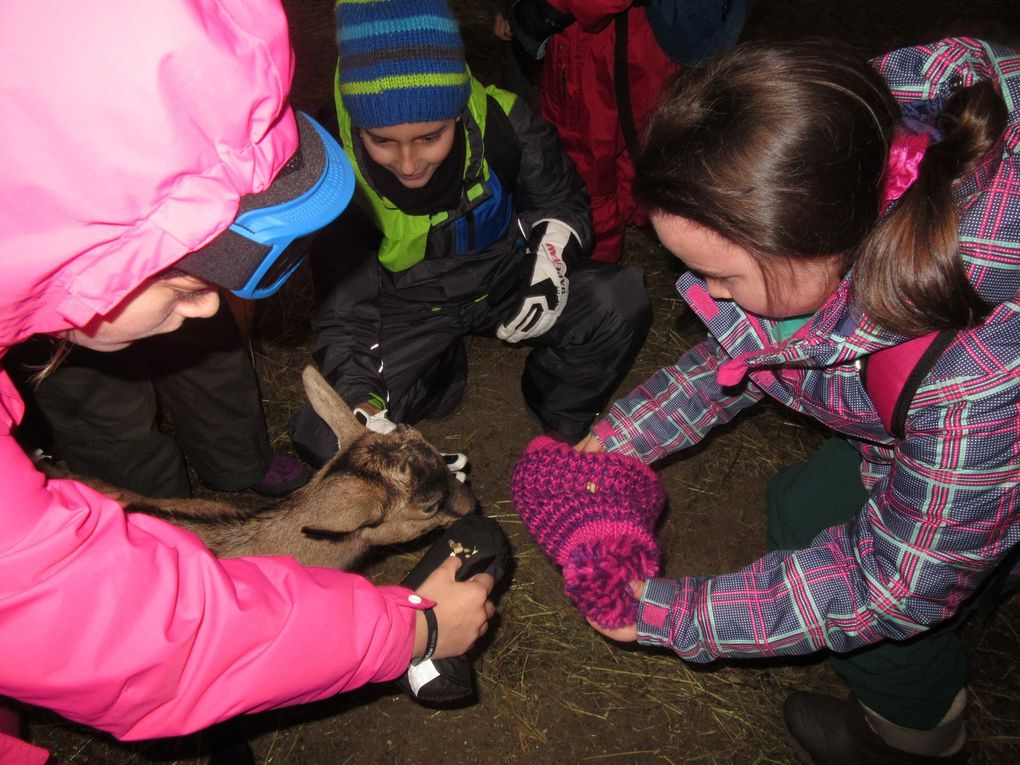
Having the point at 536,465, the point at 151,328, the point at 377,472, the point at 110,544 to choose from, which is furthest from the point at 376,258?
the point at 110,544

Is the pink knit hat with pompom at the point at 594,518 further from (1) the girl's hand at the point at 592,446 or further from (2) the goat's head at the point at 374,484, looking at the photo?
(2) the goat's head at the point at 374,484

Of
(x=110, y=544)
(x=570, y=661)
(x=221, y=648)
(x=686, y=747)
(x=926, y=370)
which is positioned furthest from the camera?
(x=570, y=661)

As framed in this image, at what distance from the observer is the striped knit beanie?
2.58 m

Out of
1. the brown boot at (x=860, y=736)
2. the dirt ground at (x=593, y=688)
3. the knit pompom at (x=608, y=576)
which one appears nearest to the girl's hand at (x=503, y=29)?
the dirt ground at (x=593, y=688)

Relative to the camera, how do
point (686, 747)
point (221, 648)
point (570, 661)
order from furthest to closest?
point (570, 661) → point (686, 747) → point (221, 648)

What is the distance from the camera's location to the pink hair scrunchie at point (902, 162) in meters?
1.49

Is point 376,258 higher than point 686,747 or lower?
higher

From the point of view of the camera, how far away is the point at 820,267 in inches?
64.3

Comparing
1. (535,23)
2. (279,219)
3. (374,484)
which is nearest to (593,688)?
(374,484)

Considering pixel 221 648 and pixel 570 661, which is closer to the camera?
pixel 221 648

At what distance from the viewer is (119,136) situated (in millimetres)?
996

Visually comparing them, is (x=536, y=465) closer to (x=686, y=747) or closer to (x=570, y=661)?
(x=570, y=661)

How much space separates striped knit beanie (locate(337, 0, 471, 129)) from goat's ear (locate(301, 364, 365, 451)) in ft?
3.39

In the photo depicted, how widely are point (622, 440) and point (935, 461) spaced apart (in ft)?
3.28
